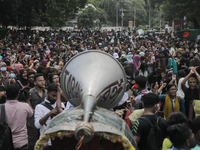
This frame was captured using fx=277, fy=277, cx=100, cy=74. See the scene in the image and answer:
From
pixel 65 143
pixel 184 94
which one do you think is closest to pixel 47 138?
pixel 65 143

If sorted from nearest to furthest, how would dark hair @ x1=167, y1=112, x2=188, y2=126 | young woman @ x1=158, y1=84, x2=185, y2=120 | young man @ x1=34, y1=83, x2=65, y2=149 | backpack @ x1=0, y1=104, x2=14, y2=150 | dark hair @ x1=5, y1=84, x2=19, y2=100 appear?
1. dark hair @ x1=167, y1=112, x2=188, y2=126
2. backpack @ x1=0, y1=104, x2=14, y2=150
3. young man @ x1=34, y1=83, x2=65, y2=149
4. dark hair @ x1=5, y1=84, x2=19, y2=100
5. young woman @ x1=158, y1=84, x2=185, y2=120

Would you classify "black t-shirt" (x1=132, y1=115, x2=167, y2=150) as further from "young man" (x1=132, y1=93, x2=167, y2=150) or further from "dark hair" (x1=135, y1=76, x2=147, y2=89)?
"dark hair" (x1=135, y1=76, x2=147, y2=89)

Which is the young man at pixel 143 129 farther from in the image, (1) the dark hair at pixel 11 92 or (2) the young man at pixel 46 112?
(1) the dark hair at pixel 11 92

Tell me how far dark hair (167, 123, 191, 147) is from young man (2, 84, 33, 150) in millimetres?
2099

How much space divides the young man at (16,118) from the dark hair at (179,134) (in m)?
2.10

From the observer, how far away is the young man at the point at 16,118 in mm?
3854

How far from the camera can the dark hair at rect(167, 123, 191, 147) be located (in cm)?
283

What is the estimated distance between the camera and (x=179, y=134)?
2.84m

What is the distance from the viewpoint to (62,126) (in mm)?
2312

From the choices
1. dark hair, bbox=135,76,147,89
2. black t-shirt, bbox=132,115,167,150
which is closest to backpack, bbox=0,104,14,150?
black t-shirt, bbox=132,115,167,150

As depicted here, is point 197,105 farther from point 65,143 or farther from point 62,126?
point 62,126

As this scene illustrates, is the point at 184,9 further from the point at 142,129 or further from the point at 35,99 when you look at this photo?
the point at 142,129

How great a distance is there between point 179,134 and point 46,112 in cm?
199

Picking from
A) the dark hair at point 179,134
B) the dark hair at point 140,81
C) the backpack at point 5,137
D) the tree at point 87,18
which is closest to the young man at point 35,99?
the backpack at point 5,137
